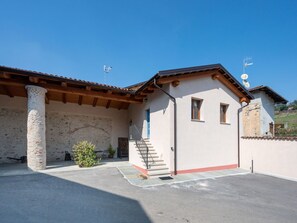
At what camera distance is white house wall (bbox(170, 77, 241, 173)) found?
911cm

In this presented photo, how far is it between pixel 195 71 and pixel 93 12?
19.8ft

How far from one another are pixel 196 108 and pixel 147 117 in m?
3.15

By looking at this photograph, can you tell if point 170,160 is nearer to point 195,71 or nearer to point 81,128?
point 195,71

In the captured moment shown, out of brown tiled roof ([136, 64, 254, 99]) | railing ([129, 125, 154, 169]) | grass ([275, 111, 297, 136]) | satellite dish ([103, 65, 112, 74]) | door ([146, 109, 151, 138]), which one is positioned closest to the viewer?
brown tiled roof ([136, 64, 254, 99])

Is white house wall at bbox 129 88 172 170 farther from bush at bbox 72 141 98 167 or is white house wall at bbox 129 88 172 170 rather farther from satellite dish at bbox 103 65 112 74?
satellite dish at bbox 103 65 112 74

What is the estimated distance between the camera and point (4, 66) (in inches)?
296

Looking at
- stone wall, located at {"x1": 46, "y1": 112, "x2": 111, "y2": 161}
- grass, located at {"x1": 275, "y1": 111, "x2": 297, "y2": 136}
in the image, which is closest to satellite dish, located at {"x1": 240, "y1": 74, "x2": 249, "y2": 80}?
grass, located at {"x1": 275, "y1": 111, "x2": 297, "y2": 136}

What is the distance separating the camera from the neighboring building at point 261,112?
1502 centimetres

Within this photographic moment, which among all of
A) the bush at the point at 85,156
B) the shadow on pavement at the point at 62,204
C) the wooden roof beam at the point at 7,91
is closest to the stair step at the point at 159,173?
the shadow on pavement at the point at 62,204

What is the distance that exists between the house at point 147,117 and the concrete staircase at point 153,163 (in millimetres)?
46

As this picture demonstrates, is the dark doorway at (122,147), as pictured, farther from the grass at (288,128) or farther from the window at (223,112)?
the grass at (288,128)

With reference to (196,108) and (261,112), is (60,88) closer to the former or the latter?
(196,108)

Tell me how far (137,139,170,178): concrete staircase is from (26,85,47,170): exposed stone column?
4754 millimetres

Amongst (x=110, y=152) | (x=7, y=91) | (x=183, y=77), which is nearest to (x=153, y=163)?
(x=183, y=77)
